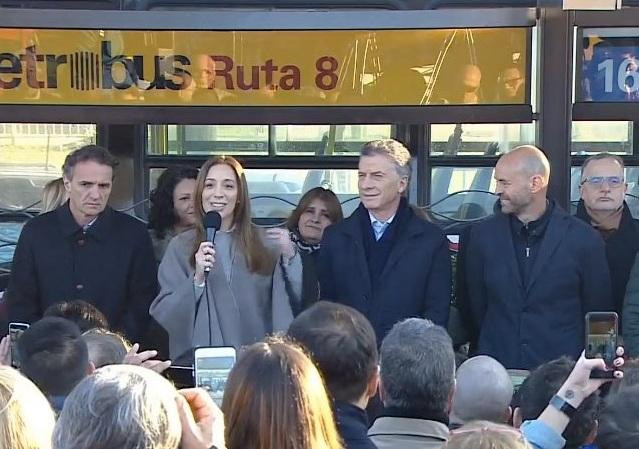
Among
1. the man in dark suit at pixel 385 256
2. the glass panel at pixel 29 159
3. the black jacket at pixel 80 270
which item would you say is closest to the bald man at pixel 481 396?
the man in dark suit at pixel 385 256

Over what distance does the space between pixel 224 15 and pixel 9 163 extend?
1.67 meters

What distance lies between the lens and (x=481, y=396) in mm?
2689

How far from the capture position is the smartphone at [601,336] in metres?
2.91

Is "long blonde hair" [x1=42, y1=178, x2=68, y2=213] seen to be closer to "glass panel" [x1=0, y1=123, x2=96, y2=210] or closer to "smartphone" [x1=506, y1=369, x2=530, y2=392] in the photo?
"glass panel" [x1=0, y1=123, x2=96, y2=210]

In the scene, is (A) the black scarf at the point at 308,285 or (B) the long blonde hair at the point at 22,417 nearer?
(B) the long blonde hair at the point at 22,417

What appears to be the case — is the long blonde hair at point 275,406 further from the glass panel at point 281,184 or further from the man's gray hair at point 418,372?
the glass panel at point 281,184

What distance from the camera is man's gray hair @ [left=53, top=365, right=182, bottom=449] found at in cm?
168

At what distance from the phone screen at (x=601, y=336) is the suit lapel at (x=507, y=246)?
788 mm

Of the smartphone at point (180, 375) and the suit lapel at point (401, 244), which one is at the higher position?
the suit lapel at point (401, 244)

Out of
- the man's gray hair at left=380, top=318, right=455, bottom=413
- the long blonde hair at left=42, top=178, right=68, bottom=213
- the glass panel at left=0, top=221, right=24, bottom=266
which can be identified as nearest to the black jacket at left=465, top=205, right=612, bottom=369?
the man's gray hair at left=380, top=318, right=455, bottom=413

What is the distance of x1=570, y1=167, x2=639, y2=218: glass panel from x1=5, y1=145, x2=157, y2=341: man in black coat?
7.91 ft

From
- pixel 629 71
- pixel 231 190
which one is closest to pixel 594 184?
pixel 629 71

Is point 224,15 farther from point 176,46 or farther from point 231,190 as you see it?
point 231,190

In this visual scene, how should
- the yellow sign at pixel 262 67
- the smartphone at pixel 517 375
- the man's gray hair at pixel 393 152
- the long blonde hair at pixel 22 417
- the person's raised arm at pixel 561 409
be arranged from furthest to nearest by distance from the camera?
the yellow sign at pixel 262 67
the man's gray hair at pixel 393 152
the smartphone at pixel 517 375
the person's raised arm at pixel 561 409
the long blonde hair at pixel 22 417
